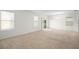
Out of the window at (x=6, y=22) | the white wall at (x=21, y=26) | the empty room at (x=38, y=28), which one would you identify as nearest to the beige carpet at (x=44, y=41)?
the empty room at (x=38, y=28)

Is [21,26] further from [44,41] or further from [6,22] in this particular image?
[44,41]

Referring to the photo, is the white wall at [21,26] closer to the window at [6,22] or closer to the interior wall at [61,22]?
the window at [6,22]

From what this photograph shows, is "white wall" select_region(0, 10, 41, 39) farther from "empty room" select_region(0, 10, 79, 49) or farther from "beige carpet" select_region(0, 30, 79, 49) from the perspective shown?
"beige carpet" select_region(0, 30, 79, 49)

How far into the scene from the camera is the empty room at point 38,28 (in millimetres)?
2277

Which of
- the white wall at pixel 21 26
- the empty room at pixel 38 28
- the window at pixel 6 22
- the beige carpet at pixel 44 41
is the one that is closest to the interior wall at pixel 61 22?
the empty room at pixel 38 28

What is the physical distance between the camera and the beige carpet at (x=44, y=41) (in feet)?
7.73

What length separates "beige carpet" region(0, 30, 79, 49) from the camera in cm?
236

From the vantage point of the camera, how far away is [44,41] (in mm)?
2559

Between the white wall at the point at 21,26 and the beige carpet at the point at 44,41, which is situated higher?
the white wall at the point at 21,26

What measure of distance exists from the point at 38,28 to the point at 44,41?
0.46m
